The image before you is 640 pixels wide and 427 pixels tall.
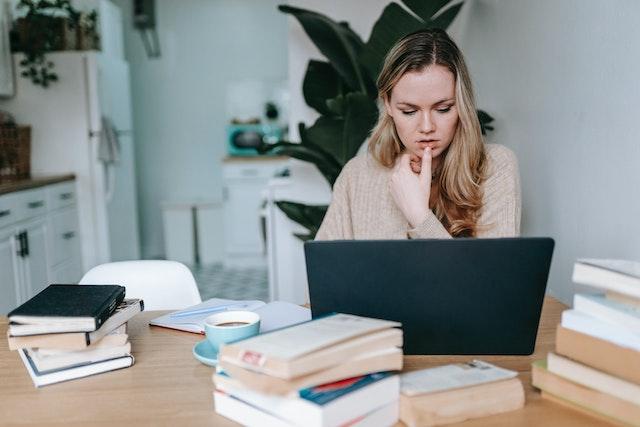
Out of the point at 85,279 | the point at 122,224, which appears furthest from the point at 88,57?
the point at 85,279

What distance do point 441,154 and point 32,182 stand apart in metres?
2.50

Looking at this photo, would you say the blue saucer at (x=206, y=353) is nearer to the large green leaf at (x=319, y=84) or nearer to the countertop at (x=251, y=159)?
the large green leaf at (x=319, y=84)

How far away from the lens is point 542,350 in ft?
3.33

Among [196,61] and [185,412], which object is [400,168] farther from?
[196,61]

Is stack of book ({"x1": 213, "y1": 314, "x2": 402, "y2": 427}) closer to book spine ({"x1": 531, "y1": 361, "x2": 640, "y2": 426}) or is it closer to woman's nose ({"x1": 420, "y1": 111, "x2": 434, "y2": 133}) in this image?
book spine ({"x1": 531, "y1": 361, "x2": 640, "y2": 426})

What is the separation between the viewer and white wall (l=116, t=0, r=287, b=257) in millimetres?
5402

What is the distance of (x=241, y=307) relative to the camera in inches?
50.9

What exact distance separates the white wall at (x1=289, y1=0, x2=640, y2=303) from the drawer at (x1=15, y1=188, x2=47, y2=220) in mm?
2354

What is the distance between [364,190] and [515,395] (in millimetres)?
918

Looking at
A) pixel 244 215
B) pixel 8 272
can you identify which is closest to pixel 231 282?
pixel 244 215

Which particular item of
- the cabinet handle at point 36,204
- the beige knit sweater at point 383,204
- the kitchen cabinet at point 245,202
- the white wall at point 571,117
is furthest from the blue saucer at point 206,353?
the kitchen cabinet at point 245,202

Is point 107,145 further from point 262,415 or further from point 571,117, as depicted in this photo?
point 262,415

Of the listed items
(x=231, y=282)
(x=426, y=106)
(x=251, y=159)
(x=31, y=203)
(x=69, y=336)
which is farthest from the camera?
(x=251, y=159)

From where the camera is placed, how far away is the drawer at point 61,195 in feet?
11.3
